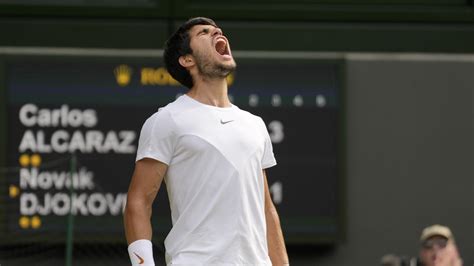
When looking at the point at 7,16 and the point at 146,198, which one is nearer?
the point at 146,198

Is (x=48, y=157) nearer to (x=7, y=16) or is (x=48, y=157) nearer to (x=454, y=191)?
(x=7, y=16)

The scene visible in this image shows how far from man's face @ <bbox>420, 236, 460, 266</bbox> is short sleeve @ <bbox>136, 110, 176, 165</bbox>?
13.1 feet

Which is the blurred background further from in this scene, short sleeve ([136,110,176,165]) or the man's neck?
short sleeve ([136,110,176,165])

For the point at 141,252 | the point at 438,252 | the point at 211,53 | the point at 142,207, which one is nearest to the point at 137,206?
the point at 142,207

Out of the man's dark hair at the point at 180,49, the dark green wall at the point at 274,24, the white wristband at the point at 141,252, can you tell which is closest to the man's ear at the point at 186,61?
the man's dark hair at the point at 180,49

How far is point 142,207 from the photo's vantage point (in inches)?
187

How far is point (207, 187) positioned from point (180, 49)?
0.61 meters

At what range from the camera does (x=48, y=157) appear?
9273mm

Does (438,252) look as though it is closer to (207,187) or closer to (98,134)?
(98,134)

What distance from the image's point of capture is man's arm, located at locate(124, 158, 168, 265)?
475 centimetres

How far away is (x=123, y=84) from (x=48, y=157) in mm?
750

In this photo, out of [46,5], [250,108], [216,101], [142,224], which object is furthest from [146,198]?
[46,5]

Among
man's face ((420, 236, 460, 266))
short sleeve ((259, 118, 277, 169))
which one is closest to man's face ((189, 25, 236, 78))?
short sleeve ((259, 118, 277, 169))

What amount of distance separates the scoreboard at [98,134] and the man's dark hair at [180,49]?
164 inches
